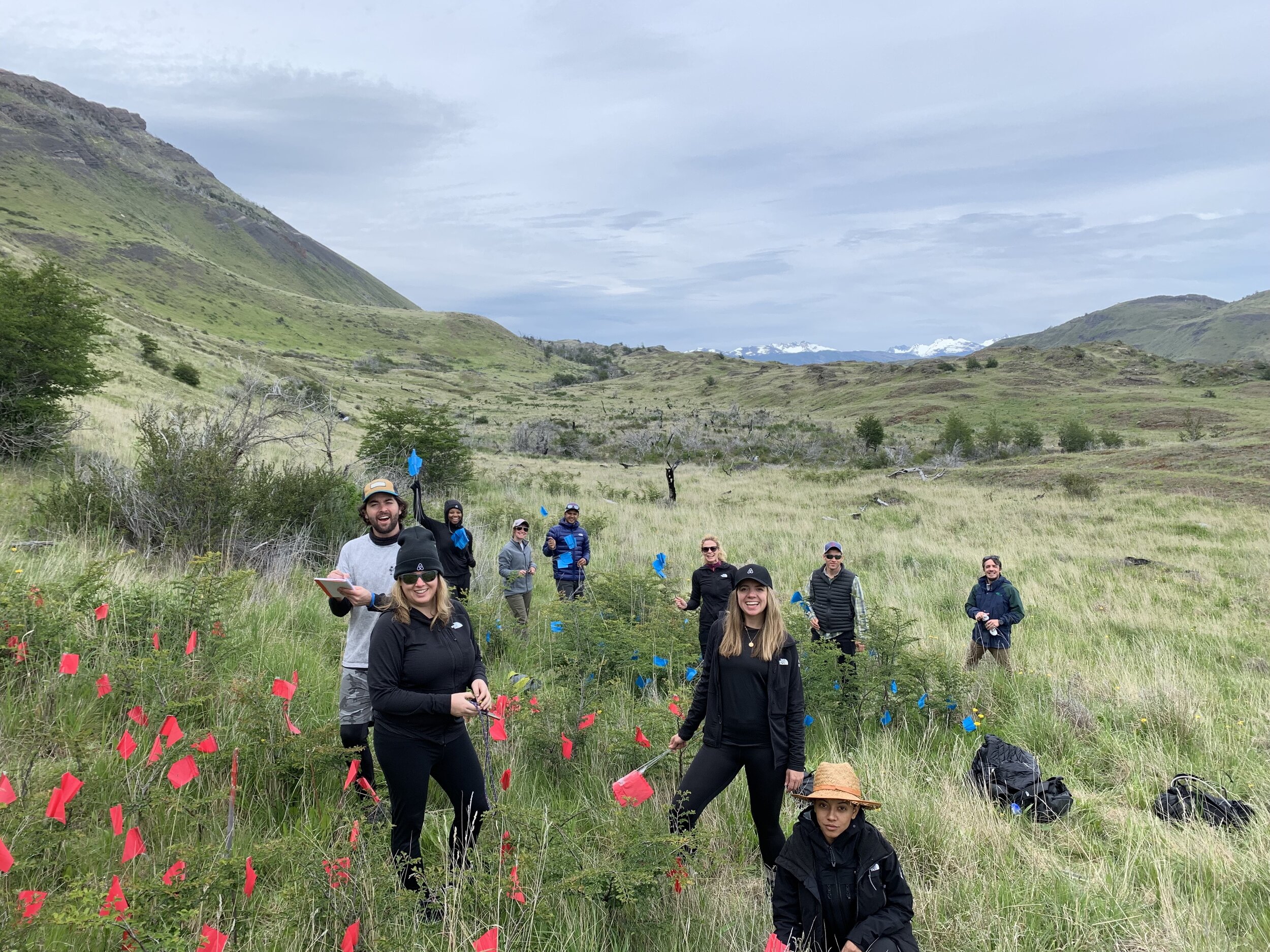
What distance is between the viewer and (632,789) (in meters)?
3.17

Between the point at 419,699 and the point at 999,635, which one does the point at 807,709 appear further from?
the point at 419,699

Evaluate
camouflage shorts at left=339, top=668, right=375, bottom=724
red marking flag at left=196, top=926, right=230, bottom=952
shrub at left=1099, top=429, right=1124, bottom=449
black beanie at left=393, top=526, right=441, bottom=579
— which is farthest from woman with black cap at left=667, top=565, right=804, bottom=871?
shrub at left=1099, top=429, right=1124, bottom=449

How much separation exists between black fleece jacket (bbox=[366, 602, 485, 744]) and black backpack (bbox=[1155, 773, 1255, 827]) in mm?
4430

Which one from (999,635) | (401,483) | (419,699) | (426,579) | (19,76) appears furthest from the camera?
(19,76)

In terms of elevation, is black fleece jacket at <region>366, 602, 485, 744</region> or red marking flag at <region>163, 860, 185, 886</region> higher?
black fleece jacket at <region>366, 602, 485, 744</region>

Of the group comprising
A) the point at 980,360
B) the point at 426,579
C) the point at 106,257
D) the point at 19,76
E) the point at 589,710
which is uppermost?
the point at 19,76

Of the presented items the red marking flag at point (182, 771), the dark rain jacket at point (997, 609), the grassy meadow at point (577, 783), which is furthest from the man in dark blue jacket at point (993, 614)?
the red marking flag at point (182, 771)

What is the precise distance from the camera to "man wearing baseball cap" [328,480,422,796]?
3.71m

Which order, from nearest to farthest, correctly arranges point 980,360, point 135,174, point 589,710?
point 589,710 → point 980,360 → point 135,174

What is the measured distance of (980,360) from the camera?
83.7m

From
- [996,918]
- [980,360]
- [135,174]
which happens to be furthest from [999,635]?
[135,174]

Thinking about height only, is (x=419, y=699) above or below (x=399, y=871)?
above

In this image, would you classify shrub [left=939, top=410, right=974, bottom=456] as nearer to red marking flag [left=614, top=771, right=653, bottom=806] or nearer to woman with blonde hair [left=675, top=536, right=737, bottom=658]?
woman with blonde hair [left=675, top=536, right=737, bottom=658]

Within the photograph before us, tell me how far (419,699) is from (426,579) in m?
0.53
